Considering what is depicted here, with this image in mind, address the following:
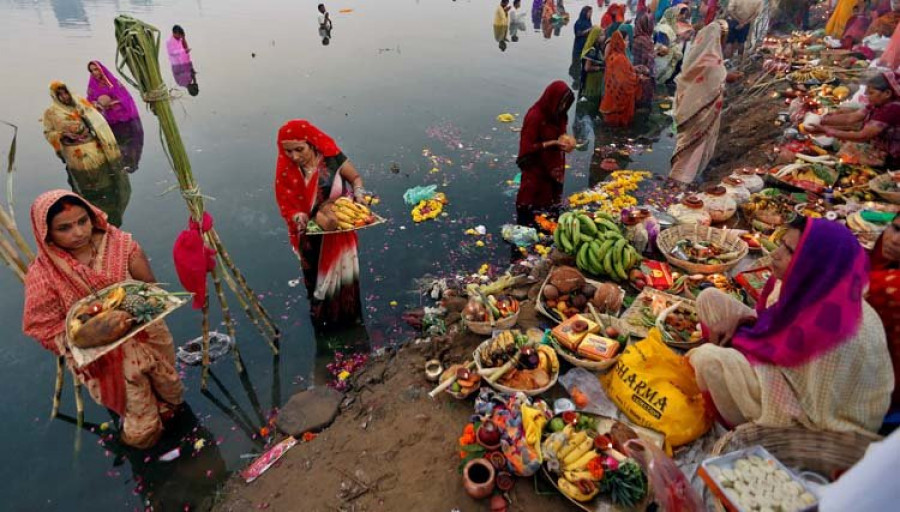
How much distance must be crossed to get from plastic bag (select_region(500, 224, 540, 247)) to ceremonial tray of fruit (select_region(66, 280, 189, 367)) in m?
5.30

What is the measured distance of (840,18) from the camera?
1534cm

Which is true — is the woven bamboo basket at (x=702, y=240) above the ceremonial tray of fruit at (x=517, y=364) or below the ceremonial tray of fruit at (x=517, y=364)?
above

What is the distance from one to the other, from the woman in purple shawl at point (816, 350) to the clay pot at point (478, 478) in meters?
1.97

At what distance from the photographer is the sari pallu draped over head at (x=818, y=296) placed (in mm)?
2848

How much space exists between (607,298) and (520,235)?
2769 millimetres

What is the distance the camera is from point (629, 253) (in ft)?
19.5

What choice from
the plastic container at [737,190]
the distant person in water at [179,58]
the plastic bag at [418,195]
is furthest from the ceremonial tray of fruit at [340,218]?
the distant person in water at [179,58]

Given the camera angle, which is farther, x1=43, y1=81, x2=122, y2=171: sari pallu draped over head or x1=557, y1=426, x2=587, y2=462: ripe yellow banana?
x1=43, y1=81, x2=122, y2=171: sari pallu draped over head

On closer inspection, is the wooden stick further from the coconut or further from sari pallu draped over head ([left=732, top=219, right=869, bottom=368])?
sari pallu draped over head ([left=732, top=219, right=869, bottom=368])

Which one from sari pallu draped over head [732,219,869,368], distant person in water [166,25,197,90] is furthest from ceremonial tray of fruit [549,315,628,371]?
distant person in water [166,25,197,90]

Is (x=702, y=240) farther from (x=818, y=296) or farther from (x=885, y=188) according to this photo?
(x=818, y=296)

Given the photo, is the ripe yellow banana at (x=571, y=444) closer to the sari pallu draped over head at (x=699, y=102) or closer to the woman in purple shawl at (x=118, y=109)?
the sari pallu draped over head at (x=699, y=102)

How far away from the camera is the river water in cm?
462

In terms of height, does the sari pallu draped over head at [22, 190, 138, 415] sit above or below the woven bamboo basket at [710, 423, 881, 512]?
above
